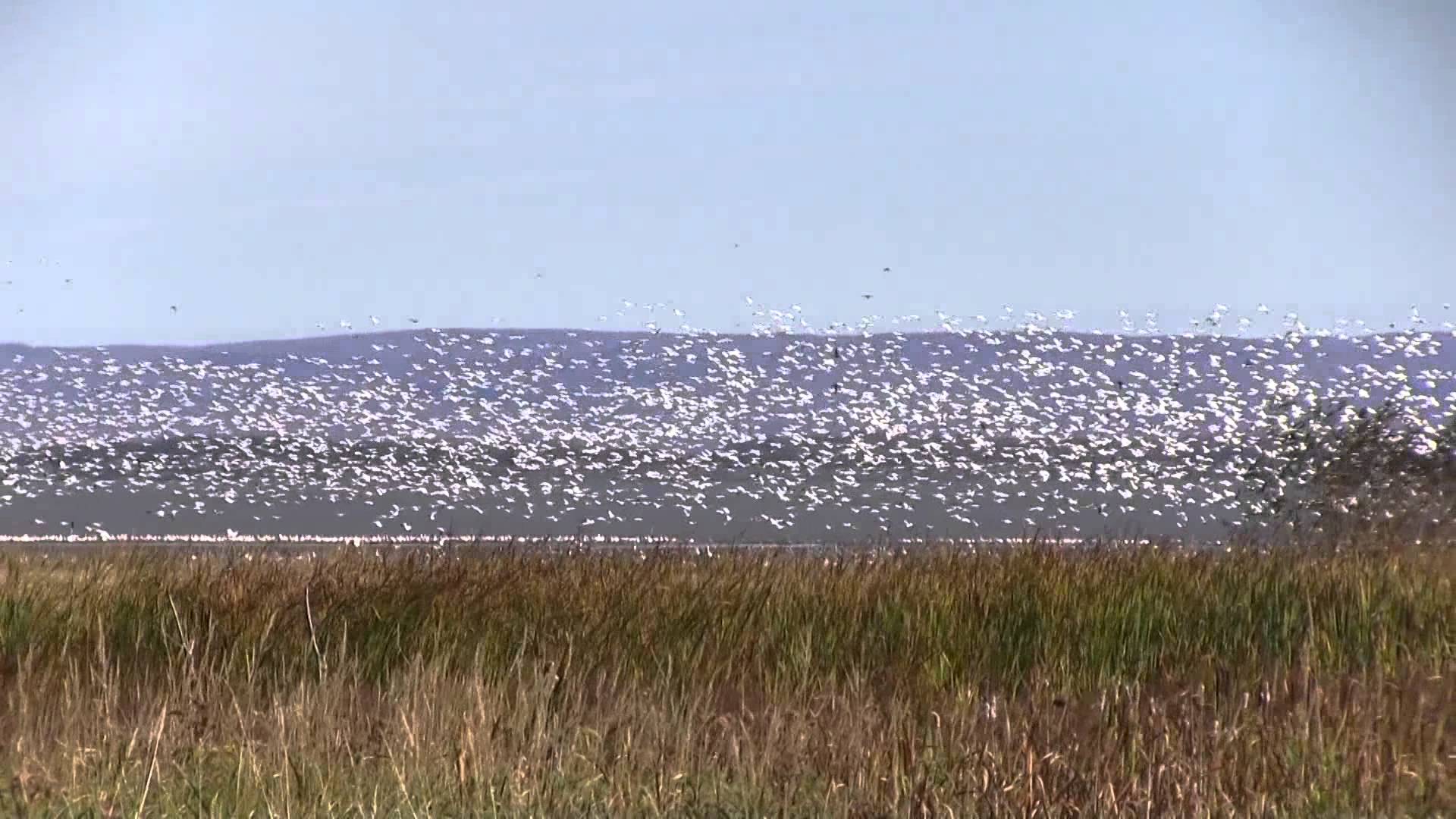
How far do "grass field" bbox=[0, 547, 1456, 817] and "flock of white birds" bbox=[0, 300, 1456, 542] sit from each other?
28.5ft

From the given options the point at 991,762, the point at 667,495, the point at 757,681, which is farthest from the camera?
the point at 667,495

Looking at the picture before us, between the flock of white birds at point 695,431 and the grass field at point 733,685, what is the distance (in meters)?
8.68

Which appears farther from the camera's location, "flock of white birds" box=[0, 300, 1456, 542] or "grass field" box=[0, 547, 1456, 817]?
"flock of white birds" box=[0, 300, 1456, 542]

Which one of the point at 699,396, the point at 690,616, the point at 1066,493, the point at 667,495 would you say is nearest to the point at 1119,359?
the point at 699,396

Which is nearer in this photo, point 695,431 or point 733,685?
point 733,685

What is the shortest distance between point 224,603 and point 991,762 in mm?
4244

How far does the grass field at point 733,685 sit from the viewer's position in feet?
17.1

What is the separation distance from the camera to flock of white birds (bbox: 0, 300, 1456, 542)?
2831 cm

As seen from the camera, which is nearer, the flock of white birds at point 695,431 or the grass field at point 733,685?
the grass field at point 733,685

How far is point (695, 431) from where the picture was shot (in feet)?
139

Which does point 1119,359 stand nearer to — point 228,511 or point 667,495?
point 667,495

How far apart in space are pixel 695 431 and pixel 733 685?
115 feet

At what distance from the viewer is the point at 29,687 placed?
6711 millimetres

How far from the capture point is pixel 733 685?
726 cm
